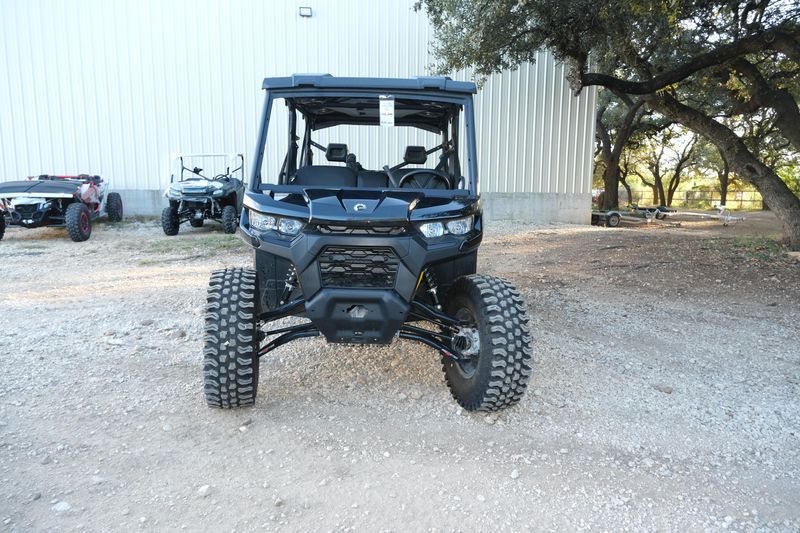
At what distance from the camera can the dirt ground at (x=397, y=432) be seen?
8.42ft

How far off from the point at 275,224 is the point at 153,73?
13.5m

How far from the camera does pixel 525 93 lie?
53.9ft

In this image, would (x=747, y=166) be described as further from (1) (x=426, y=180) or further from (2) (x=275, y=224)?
(2) (x=275, y=224)

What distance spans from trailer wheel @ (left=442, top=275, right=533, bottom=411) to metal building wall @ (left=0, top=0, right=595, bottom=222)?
12907 millimetres

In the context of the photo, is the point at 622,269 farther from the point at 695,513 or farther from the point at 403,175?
the point at 695,513

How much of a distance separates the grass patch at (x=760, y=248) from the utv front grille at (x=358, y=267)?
27.3 feet

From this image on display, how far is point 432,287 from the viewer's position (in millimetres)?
3689

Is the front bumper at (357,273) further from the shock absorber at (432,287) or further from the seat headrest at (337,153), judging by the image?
the seat headrest at (337,153)

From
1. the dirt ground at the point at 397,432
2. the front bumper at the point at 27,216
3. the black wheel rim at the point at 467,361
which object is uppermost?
the front bumper at the point at 27,216

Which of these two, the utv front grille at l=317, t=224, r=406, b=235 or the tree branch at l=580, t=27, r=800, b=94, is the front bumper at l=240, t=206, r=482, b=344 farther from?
the tree branch at l=580, t=27, r=800, b=94

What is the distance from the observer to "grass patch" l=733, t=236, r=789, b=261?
949cm

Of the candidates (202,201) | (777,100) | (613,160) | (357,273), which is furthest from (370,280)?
(613,160)

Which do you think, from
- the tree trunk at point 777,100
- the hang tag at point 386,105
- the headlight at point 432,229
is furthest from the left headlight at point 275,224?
the tree trunk at point 777,100

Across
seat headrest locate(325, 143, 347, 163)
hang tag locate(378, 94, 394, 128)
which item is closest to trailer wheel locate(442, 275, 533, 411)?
hang tag locate(378, 94, 394, 128)
